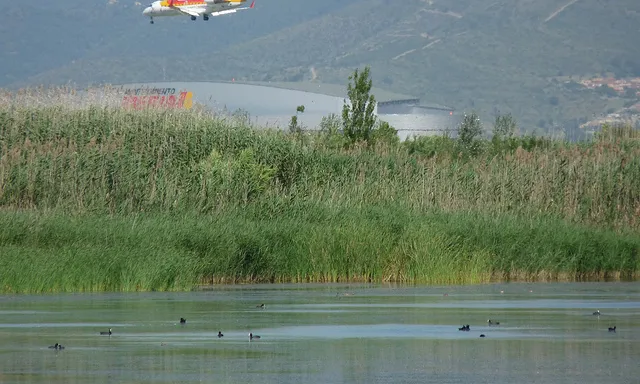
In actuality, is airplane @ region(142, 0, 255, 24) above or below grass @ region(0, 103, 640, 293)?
above

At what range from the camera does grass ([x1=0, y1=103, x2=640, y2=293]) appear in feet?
88.1

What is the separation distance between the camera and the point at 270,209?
104 feet

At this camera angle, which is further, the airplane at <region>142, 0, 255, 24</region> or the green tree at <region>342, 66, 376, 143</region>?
the airplane at <region>142, 0, 255, 24</region>

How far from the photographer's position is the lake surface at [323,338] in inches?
528

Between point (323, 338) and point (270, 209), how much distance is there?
15.1 metres

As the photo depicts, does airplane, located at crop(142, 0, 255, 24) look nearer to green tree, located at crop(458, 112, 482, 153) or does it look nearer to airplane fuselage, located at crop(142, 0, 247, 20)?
airplane fuselage, located at crop(142, 0, 247, 20)

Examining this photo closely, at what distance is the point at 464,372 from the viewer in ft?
44.3

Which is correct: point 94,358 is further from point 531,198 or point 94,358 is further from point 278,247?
point 531,198

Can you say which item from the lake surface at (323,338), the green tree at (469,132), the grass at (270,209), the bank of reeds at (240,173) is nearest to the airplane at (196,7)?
the green tree at (469,132)

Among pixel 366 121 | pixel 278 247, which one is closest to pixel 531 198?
pixel 278 247

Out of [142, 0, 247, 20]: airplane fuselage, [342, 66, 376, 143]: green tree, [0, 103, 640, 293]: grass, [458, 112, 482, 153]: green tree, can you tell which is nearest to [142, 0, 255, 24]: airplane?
[142, 0, 247, 20]: airplane fuselage

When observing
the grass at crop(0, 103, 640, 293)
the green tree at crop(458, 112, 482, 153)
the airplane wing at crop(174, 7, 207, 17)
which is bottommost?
the grass at crop(0, 103, 640, 293)

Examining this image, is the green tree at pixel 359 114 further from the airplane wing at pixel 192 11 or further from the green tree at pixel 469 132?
the airplane wing at pixel 192 11

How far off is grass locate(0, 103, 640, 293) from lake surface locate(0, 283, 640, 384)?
9.08 ft
